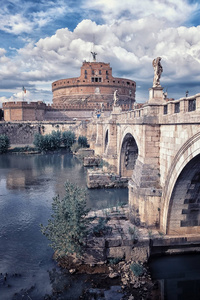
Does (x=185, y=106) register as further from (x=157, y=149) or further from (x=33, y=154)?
(x=33, y=154)

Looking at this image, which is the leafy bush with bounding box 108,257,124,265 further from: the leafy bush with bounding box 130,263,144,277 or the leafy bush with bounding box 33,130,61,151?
the leafy bush with bounding box 33,130,61,151

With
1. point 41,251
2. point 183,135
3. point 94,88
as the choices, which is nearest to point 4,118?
point 94,88

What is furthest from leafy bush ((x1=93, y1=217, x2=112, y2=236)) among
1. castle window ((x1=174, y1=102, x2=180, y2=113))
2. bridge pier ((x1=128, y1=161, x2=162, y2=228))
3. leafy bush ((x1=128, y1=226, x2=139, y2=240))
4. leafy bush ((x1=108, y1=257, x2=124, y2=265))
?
castle window ((x1=174, y1=102, x2=180, y2=113))

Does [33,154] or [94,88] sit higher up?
[94,88]

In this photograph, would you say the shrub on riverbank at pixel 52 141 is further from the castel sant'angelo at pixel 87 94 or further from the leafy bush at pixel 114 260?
the leafy bush at pixel 114 260

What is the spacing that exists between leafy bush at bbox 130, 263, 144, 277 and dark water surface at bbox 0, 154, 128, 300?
0.91m

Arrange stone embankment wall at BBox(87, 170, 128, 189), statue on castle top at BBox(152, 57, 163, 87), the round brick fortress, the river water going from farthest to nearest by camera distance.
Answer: the round brick fortress, stone embankment wall at BBox(87, 170, 128, 189), statue on castle top at BBox(152, 57, 163, 87), the river water

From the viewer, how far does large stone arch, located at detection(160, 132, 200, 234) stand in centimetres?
696

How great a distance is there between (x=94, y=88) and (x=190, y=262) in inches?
2013

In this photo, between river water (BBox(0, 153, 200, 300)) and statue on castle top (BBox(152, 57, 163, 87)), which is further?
statue on castle top (BBox(152, 57, 163, 87))

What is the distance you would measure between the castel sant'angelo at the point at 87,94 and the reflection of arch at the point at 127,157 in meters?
33.2

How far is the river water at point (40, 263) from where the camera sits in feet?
24.7

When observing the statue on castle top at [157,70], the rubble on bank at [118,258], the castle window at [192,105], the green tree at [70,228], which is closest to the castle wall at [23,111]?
the statue on castle top at [157,70]

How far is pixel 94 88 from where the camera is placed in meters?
56.6
